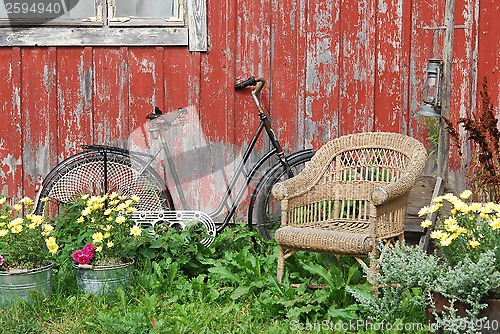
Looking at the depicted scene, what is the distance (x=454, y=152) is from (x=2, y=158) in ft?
11.7

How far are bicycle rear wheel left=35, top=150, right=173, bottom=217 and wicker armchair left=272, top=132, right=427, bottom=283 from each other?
4.18 ft

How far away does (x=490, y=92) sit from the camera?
584 centimetres

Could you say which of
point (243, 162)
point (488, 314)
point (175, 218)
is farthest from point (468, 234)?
point (175, 218)

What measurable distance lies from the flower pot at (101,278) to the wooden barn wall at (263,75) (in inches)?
58.3

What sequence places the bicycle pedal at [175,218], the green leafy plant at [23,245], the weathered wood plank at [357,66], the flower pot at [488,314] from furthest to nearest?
the weathered wood plank at [357,66], the bicycle pedal at [175,218], the green leafy plant at [23,245], the flower pot at [488,314]

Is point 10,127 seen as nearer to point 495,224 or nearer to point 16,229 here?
point 16,229

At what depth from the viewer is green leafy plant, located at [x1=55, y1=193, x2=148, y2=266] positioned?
4.87m

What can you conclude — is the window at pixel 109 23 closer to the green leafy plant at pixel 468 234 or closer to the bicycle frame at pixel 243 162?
the bicycle frame at pixel 243 162

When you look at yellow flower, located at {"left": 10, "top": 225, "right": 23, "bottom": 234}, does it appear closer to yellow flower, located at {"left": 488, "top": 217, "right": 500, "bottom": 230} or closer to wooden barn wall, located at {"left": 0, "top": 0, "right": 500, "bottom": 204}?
wooden barn wall, located at {"left": 0, "top": 0, "right": 500, "bottom": 204}

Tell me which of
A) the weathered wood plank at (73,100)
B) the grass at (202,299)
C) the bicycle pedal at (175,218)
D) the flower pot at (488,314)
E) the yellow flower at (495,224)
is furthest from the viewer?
the weathered wood plank at (73,100)

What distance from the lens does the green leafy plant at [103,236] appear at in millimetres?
4871

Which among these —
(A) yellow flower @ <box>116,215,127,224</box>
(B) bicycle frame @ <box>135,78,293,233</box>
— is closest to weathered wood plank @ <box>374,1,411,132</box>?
(B) bicycle frame @ <box>135,78,293,233</box>

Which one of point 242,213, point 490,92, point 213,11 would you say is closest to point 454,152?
point 490,92

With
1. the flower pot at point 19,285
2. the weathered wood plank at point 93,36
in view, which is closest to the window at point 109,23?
the weathered wood plank at point 93,36
